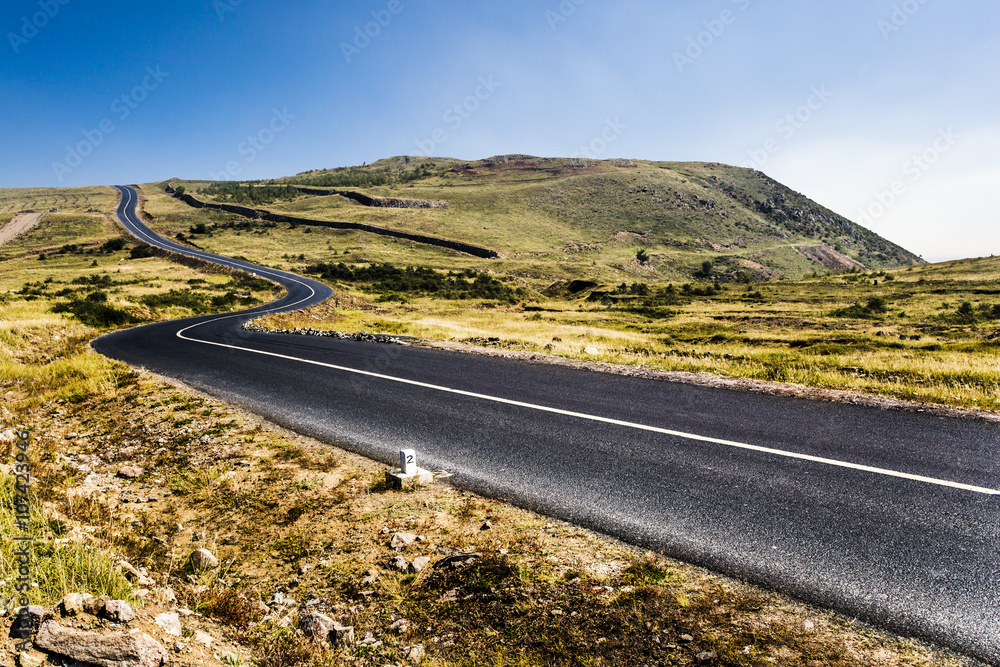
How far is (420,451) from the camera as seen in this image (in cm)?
692

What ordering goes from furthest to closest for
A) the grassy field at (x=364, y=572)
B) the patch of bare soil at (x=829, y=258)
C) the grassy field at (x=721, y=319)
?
the patch of bare soil at (x=829, y=258)
the grassy field at (x=721, y=319)
the grassy field at (x=364, y=572)

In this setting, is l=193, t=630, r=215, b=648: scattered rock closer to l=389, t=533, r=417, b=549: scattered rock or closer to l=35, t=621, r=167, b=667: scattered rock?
l=35, t=621, r=167, b=667: scattered rock

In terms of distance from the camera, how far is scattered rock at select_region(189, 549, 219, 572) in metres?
4.23

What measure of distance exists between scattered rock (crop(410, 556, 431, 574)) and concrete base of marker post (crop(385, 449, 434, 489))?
152cm

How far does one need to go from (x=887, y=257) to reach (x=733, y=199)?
143 ft

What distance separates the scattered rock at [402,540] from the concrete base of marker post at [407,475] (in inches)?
43.6

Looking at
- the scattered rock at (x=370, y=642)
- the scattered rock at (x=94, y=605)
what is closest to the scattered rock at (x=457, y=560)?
the scattered rock at (x=370, y=642)

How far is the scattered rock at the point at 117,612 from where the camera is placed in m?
2.89

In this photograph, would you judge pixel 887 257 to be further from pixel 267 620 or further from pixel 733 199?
pixel 267 620

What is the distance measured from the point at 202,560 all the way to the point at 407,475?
2.19 metres

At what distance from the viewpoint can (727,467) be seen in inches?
231

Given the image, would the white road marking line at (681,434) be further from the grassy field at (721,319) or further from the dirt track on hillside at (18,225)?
the dirt track on hillside at (18,225)

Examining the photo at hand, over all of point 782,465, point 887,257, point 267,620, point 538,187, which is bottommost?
point 267,620

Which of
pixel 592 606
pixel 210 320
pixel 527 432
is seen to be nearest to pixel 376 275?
pixel 210 320
